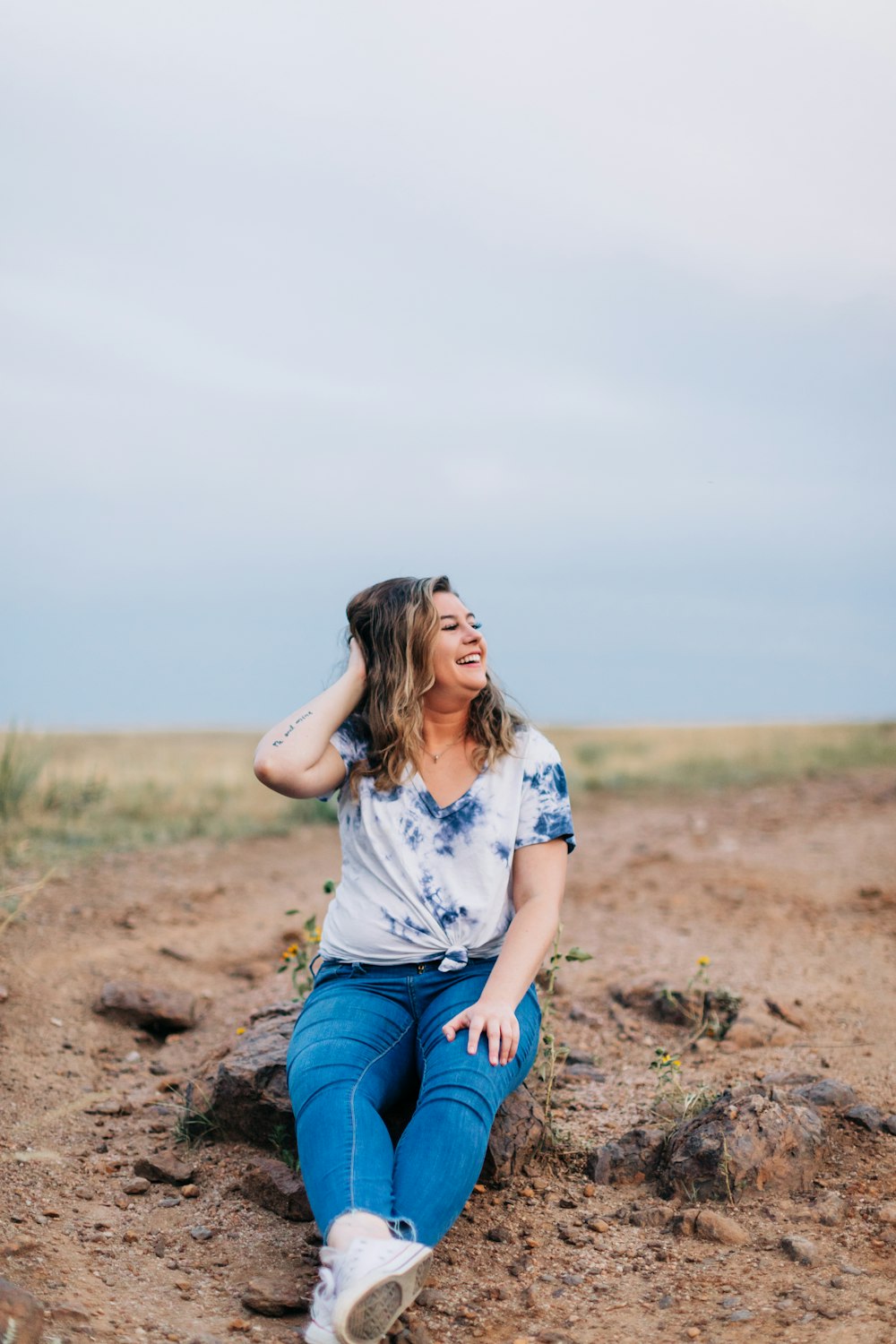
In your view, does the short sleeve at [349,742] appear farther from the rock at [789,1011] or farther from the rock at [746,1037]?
the rock at [789,1011]

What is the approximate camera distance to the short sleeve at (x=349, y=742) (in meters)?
3.41

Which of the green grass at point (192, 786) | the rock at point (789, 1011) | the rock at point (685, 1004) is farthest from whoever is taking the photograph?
the green grass at point (192, 786)

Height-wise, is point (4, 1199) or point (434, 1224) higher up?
point (434, 1224)

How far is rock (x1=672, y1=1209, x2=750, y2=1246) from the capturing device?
2893 millimetres

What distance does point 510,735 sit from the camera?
11.1 ft

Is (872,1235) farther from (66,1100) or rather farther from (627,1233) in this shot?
(66,1100)

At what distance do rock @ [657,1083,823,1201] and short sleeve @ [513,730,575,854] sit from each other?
87 centimetres

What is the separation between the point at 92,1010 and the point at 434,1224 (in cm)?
292

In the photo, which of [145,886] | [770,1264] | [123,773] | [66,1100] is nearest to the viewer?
[770,1264]

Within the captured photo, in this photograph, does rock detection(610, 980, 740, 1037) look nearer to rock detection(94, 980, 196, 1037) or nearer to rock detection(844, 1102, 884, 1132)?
rock detection(844, 1102, 884, 1132)

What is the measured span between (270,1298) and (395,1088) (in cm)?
58

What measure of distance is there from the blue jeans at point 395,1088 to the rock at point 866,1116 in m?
1.09

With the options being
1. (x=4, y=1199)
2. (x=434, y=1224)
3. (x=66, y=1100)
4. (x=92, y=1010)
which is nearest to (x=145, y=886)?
(x=92, y=1010)

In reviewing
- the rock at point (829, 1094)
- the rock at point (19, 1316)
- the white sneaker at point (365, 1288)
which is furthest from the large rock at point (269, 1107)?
the rock at point (19, 1316)
